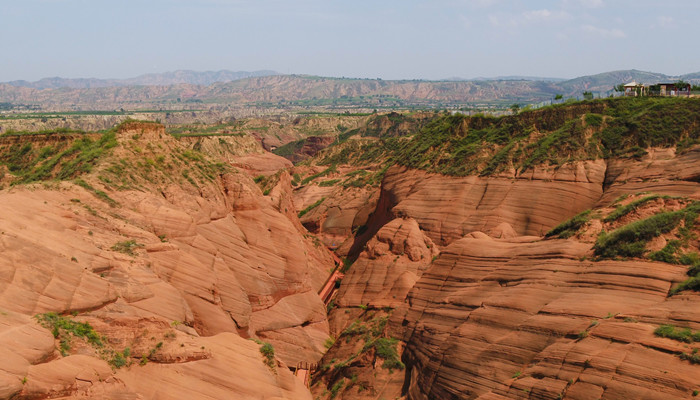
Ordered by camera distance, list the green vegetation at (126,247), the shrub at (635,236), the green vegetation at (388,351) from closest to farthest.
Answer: the shrub at (635,236), the green vegetation at (126,247), the green vegetation at (388,351)

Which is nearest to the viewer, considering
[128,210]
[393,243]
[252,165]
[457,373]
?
[457,373]

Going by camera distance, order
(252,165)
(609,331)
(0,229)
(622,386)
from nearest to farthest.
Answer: (622,386)
(609,331)
(0,229)
(252,165)

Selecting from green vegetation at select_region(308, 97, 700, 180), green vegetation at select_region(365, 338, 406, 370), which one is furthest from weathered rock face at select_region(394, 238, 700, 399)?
green vegetation at select_region(308, 97, 700, 180)

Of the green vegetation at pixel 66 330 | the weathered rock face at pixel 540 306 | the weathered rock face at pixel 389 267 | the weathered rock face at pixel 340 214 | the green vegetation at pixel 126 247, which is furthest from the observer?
the weathered rock face at pixel 340 214

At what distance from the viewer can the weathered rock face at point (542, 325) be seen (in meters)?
18.5

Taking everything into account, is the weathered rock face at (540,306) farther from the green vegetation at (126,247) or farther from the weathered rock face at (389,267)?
the green vegetation at (126,247)

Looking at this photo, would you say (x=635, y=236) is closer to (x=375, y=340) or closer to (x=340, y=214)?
(x=375, y=340)

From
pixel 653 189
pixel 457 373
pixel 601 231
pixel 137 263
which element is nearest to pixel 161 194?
pixel 137 263

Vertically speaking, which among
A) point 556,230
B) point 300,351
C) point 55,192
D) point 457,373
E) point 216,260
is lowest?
point 300,351

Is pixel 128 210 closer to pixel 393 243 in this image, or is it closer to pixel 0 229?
pixel 0 229

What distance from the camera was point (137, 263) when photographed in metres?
27.1

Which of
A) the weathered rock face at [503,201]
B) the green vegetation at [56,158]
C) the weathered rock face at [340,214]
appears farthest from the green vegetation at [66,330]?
the weathered rock face at [340,214]

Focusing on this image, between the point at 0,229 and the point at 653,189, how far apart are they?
39655 mm

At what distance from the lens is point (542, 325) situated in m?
23.2
